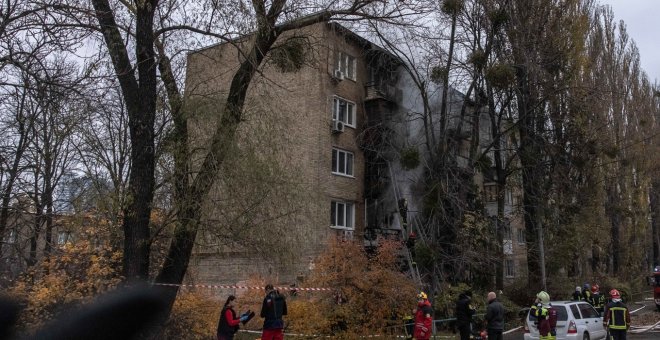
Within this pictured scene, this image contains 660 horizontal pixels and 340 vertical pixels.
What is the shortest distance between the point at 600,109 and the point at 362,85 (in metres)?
11.5

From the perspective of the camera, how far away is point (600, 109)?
94.1ft

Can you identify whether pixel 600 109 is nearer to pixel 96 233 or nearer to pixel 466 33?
pixel 466 33

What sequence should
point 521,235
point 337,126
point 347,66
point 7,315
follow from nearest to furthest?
point 7,315 → point 337,126 → point 347,66 → point 521,235

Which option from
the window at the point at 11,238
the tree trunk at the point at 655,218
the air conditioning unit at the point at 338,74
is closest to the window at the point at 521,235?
the tree trunk at the point at 655,218

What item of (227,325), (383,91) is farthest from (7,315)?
(383,91)

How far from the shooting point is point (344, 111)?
28875 mm

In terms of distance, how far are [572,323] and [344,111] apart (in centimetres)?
1544

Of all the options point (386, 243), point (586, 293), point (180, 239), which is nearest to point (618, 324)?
point (386, 243)

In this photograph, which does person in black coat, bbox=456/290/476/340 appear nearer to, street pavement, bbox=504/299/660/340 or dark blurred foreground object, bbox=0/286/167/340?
dark blurred foreground object, bbox=0/286/167/340

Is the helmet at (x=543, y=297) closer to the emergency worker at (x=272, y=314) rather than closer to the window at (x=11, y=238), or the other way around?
the emergency worker at (x=272, y=314)

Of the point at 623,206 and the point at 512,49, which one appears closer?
the point at 512,49

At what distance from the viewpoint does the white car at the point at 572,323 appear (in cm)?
1650

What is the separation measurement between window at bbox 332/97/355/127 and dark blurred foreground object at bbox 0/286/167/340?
16.7m

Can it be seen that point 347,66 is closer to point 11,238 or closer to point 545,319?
point 545,319
